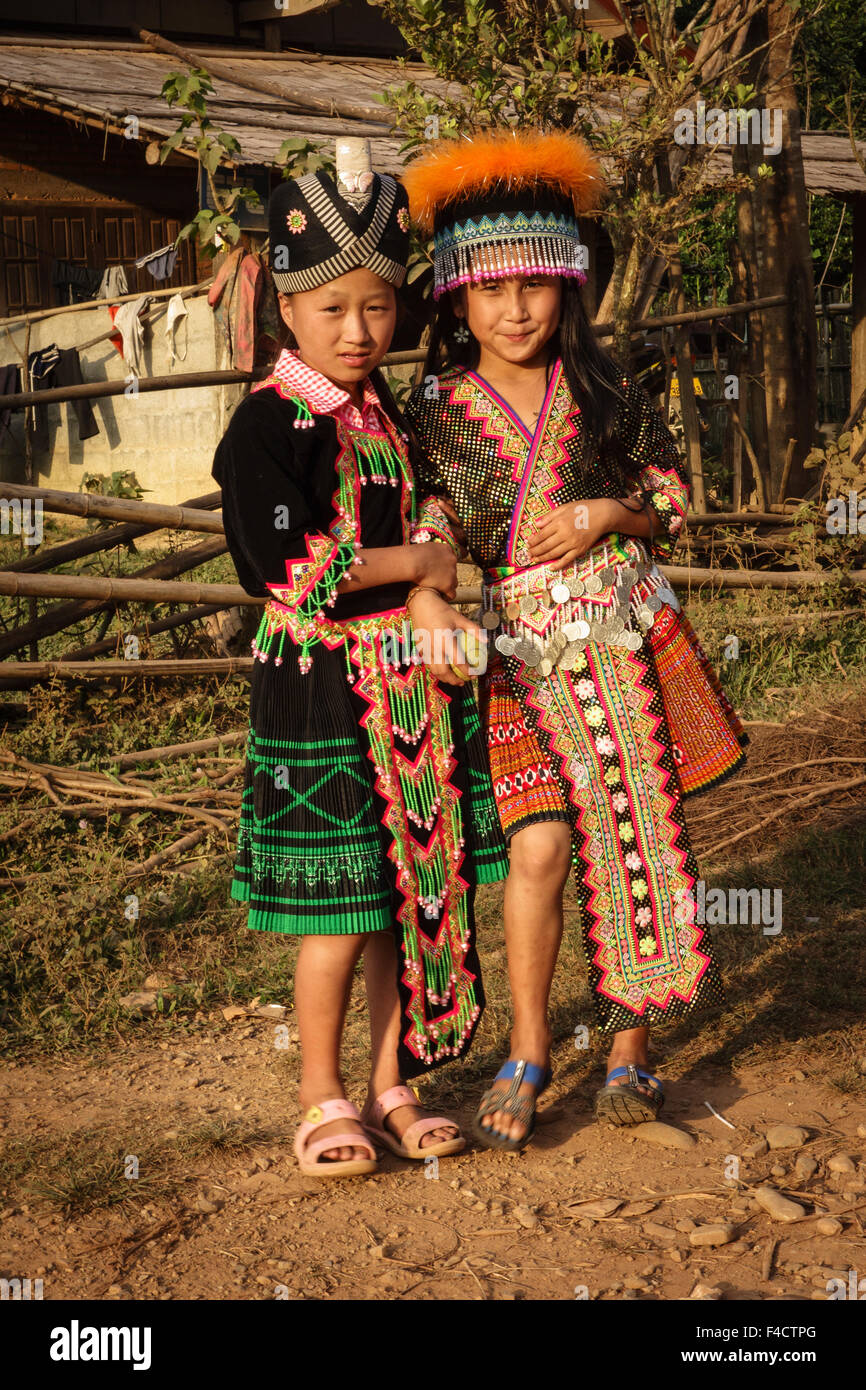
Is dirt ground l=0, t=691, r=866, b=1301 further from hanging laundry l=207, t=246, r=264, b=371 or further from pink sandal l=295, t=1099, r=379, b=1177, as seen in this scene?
hanging laundry l=207, t=246, r=264, b=371

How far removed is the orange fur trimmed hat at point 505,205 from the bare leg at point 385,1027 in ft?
4.22

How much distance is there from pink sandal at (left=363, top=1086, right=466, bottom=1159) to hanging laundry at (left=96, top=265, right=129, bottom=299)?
9.05 m

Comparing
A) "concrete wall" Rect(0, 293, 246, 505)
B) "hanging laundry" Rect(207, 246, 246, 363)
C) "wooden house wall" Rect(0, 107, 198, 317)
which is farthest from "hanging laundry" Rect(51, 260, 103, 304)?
"hanging laundry" Rect(207, 246, 246, 363)

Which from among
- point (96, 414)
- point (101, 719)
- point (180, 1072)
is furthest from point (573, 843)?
point (96, 414)

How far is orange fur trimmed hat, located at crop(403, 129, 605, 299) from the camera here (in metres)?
2.52

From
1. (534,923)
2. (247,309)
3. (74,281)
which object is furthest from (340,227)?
(74,281)

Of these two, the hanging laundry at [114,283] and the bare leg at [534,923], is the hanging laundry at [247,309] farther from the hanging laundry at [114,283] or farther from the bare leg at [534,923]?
the hanging laundry at [114,283]

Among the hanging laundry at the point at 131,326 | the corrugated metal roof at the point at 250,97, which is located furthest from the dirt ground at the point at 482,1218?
the hanging laundry at the point at 131,326

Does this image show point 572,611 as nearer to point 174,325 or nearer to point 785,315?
point 785,315

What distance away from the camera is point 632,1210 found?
234 cm

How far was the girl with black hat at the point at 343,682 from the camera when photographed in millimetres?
2371

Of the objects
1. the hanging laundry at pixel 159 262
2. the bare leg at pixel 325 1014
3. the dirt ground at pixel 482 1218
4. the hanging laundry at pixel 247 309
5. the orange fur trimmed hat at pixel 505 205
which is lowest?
the dirt ground at pixel 482 1218

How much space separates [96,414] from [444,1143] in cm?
896

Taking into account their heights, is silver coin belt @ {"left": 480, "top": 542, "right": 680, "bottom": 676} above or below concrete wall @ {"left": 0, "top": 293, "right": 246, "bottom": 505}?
below
